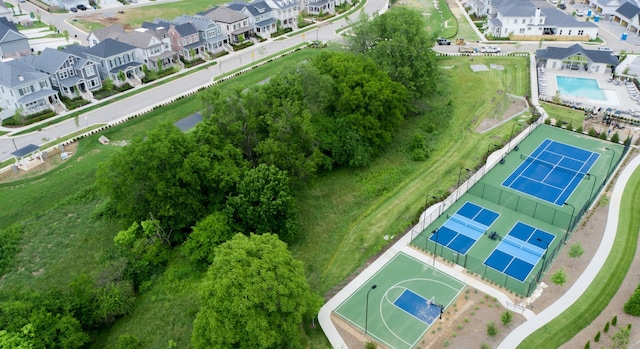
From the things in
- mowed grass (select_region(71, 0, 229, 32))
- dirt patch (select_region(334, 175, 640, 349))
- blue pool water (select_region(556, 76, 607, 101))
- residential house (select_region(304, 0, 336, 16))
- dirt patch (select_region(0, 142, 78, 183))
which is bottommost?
dirt patch (select_region(334, 175, 640, 349))

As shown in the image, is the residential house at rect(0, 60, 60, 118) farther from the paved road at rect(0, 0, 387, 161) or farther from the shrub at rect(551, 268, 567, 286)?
the shrub at rect(551, 268, 567, 286)

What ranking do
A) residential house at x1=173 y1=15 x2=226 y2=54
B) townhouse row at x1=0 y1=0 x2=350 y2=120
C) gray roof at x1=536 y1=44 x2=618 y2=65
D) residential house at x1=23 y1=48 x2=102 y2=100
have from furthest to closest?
residential house at x1=173 y1=15 x2=226 y2=54
gray roof at x1=536 y1=44 x2=618 y2=65
residential house at x1=23 y1=48 x2=102 y2=100
townhouse row at x1=0 y1=0 x2=350 y2=120

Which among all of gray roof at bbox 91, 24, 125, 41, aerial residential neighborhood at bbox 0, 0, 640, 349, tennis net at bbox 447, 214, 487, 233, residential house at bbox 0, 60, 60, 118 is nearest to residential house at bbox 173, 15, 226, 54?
aerial residential neighborhood at bbox 0, 0, 640, 349

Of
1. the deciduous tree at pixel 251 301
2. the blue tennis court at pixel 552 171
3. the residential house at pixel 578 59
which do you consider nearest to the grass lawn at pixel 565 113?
the blue tennis court at pixel 552 171

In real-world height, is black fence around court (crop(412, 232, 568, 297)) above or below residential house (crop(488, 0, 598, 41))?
below

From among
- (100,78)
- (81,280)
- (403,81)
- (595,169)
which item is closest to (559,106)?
(595,169)
